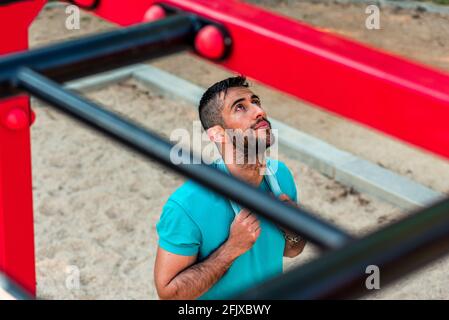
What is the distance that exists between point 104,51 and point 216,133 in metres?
0.42

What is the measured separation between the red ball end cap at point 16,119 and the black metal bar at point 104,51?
1132 millimetres

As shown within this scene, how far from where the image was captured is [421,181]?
4.10 metres

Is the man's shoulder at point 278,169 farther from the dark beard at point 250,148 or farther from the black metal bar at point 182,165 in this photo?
the black metal bar at point 182,165

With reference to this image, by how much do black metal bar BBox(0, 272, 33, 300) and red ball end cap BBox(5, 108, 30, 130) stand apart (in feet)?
1.74

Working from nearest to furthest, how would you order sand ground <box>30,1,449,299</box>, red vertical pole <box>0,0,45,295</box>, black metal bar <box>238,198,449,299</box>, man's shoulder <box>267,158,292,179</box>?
1. black metal bar <box>238,198,449,299</box>
2. man's shoulder <box>267,158,292,179</box>
3. red vertical pole <box>0,0,45,295</box>
4. sand ground <box>30,1,449,299</box>

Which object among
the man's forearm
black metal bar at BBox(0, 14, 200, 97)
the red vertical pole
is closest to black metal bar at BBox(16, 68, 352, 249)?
black metal bar at BBox(0, 14, 200, 97)

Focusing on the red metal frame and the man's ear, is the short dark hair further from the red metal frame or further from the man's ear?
the red metal frame

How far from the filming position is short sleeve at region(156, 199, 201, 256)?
2.10 meters

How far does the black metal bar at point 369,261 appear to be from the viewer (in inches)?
36.8

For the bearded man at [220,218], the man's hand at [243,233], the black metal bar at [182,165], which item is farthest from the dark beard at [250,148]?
the black metal bar at [182,165]

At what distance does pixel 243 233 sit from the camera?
6.84 feet

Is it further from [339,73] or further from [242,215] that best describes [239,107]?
[339,73]
